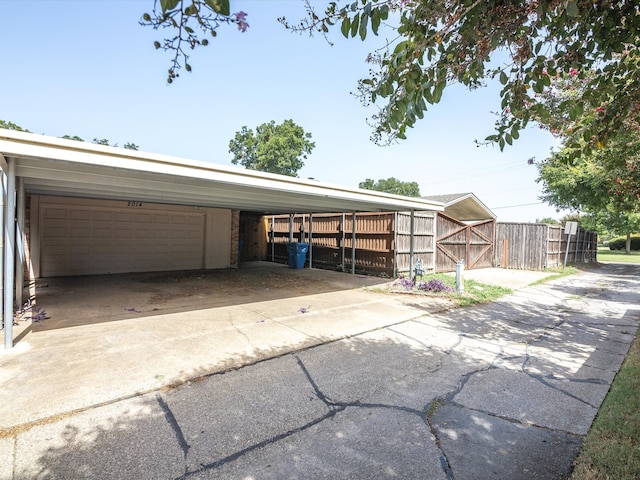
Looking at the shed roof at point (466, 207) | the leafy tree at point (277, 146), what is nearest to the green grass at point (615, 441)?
the shed roof at point (466, 207)

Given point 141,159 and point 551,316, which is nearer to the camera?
point 141,159

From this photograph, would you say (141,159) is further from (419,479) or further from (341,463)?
(419,479)

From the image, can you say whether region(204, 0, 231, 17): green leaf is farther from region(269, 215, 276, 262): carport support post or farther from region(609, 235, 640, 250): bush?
region(609, 235, 640, 250): bush

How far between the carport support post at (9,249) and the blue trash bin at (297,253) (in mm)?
9929

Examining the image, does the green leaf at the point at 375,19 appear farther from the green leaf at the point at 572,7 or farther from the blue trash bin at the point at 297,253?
the blue trash bin at the point at 297,253

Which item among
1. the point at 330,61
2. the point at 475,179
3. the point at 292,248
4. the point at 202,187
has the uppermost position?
the point at 475,179

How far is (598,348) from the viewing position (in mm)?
4781

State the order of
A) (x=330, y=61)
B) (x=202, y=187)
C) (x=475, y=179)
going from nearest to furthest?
1. (x=330, y=61)
2. (x=202, y=187)
3. (x=475, y=179)

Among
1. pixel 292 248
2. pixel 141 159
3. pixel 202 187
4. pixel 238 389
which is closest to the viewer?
pixel 238 389

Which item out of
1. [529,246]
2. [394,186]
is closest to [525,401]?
[529,246]

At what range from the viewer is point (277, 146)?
3672 cm

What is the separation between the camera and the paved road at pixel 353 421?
221 centimetres

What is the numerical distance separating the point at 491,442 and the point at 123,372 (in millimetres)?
3651

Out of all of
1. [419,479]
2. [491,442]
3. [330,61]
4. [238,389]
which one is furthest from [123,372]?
[330,61]
